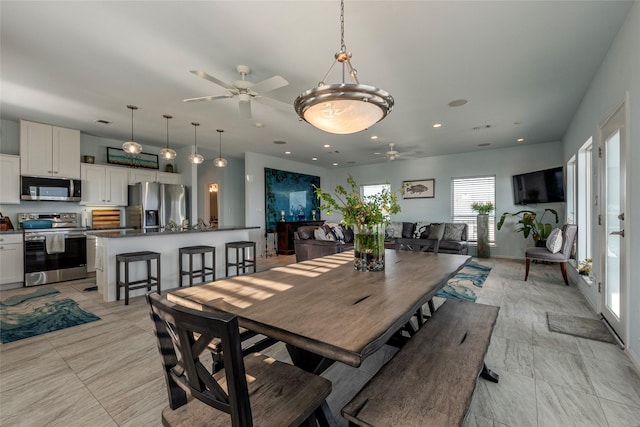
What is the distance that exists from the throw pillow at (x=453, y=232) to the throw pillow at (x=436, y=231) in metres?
0.10

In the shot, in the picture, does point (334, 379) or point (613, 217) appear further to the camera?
point (613, 217)

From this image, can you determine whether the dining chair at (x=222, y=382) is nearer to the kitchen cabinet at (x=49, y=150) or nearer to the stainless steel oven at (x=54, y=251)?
the stainless steel oven at (x=54, y=251)

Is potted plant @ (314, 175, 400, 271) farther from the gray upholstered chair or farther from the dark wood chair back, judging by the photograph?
the gray upholstered chair

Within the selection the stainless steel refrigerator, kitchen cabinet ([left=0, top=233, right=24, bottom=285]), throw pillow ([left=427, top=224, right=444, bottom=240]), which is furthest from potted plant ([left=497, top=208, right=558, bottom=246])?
kitchen cabinet ([left=0, top=233, right=24, bottom=285])

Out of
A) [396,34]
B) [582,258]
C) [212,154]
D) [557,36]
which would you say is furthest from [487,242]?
[212,154]

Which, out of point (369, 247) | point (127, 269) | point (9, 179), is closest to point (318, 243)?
point (127, 269)

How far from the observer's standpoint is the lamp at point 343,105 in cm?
162

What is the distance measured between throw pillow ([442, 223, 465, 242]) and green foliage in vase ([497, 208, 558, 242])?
92 centimetres

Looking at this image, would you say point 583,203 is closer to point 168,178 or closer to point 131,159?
point 168,178

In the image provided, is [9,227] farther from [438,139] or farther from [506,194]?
[506,194]

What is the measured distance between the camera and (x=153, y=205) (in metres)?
5.89

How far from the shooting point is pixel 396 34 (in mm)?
2436

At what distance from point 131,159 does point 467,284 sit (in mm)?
7131

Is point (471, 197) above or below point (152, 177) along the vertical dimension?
below
